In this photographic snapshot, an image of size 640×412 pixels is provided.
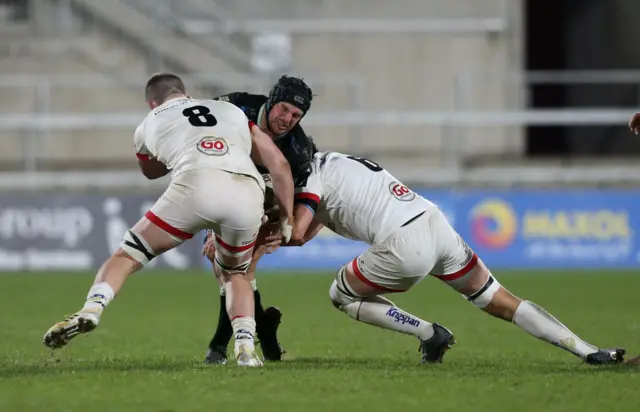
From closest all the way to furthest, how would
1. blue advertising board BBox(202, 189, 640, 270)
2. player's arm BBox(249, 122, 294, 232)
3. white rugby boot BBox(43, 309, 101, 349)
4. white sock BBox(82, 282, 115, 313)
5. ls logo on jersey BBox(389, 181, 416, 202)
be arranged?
white rugby boot BBox(43, 309, 101, 349) < white sock BBox(82, 282, 115, 313) < player's arm BBox(249, 122, 294, 232) < ls logo on jersey BBox(389, 181, 416, 202) < blue advertising board BBox(202, 189, 640, 270)

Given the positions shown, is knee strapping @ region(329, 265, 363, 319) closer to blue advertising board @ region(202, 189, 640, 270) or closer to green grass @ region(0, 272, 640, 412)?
green grass @ region(0, 272, 640, 412)

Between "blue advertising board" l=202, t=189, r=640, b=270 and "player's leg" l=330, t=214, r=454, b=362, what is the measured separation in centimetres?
1055

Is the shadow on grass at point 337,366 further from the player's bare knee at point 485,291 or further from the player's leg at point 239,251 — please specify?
the player's bare knee at point 485,291

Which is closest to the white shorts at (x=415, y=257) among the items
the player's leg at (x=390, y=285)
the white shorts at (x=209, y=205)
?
the player's leg at (x=390, y=285)

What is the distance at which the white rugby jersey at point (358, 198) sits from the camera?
25.6 feet

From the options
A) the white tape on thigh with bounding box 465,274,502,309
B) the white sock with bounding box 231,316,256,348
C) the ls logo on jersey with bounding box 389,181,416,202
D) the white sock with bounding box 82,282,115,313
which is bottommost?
the white sock with bounding box 231,316,256,348

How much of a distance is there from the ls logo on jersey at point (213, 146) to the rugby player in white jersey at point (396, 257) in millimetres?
673

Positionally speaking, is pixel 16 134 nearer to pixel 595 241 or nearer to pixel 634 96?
pixel 595 241

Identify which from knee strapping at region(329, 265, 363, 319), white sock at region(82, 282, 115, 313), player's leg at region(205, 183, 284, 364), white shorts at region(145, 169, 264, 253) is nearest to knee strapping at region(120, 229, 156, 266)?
white shorts at region(145, 169, 264, 253)

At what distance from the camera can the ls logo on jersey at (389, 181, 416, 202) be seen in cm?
792

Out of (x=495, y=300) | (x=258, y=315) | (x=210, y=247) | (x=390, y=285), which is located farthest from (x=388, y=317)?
(x=210, y=247)

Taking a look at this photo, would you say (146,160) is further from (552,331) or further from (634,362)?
(634,362)

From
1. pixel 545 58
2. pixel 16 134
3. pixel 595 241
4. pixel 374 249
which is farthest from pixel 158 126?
pixel 545 58

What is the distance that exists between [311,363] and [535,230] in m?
11.2
